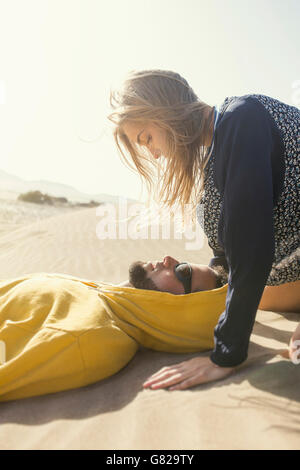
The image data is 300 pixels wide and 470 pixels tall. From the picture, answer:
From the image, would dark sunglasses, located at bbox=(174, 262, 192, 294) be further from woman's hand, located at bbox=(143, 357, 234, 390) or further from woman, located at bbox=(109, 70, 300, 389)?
woman's hand, located at bbox=(143, 357, 234, 390)

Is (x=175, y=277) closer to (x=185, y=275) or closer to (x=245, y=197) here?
(x=185, y=275)

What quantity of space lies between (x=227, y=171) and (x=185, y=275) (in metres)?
0.98

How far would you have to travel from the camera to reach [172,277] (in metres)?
2.73

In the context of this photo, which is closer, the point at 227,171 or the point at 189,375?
the point at 227,171

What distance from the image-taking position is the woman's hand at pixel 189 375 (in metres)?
2.02

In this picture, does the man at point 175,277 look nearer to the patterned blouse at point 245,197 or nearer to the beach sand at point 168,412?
the beach sand at point 168,412

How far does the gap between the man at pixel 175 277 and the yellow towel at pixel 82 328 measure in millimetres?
205

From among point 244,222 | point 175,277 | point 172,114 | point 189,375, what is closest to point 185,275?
point 175,277

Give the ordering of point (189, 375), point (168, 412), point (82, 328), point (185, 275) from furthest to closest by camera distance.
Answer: point (185, 275) → point (82, 328) → point (189, 375) → point (168, 412)

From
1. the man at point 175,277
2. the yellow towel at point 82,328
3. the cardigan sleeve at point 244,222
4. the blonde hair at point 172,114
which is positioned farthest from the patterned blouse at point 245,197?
the man at point 175,277

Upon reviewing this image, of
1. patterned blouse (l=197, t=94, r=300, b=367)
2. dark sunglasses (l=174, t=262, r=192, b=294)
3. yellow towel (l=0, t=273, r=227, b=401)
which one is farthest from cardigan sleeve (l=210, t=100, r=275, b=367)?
dark sunglasses (l=174, t=262, r=192, b=294)
